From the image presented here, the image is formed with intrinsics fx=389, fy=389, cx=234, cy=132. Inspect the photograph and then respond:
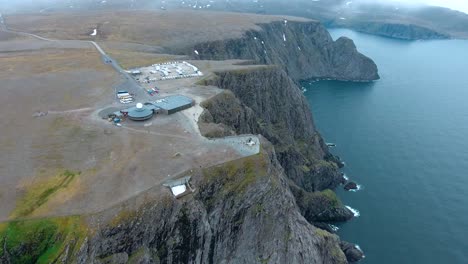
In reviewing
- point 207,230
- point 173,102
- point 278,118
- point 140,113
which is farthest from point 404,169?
point 140,113


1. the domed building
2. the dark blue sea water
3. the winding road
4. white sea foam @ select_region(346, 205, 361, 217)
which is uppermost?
the domed building

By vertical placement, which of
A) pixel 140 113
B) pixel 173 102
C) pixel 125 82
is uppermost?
pixel 173 102

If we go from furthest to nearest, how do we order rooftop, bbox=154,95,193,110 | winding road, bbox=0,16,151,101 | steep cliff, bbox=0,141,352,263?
1. winding road, bbox=0,16,151,101
2. rooftop, bbox=154,95,193,110
3. steep cliff, bbox=0,141,352,263

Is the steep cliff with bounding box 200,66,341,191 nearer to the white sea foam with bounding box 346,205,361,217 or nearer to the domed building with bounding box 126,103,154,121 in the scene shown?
the white sea foam with bounding box 346,205,361,217

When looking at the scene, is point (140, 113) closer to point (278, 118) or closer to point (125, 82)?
point (125, 82)

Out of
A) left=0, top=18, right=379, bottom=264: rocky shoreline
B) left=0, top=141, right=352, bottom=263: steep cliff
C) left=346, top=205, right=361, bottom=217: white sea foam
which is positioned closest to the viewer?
left=0, top=141, right=352, bottom=263: steep cliff

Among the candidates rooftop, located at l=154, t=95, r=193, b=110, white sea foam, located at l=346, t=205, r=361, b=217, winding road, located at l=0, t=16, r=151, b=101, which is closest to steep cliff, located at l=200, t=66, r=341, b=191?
rooftop, located at l=154, t=95, r=193, b=110

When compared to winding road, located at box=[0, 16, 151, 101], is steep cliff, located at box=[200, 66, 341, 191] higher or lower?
lower

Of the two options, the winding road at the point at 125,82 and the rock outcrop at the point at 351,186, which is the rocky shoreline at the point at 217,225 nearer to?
the rock outcrop at the point at 351,186
